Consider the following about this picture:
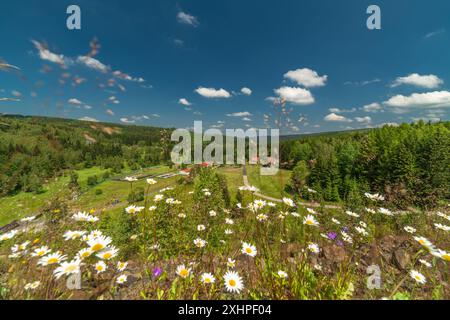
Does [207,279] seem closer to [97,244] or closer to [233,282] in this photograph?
[233,282]

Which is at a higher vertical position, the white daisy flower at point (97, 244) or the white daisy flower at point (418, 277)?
the white daisy flower at point (97, 244)

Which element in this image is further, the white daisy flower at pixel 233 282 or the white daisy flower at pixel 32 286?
the white daisy flower at pixel 233 282

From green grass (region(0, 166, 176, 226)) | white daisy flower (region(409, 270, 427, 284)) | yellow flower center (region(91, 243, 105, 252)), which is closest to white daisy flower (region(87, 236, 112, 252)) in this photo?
yellow flower center (region(91, 243, 105, 252))

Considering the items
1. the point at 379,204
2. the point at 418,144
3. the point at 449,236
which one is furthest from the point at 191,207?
the point at 418,144

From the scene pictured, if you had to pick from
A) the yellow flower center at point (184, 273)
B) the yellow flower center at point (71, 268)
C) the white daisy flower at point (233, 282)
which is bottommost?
the white daisy flower at point (233, 282)

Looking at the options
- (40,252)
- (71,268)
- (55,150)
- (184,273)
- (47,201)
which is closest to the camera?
(71,268)

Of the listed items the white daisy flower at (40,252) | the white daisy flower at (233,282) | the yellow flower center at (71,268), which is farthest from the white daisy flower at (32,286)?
the white daisy flower at (233,282)

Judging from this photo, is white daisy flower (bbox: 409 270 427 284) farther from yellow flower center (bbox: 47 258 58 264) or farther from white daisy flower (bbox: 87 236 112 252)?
yellow flower center (bbox: 47 258 58 264)

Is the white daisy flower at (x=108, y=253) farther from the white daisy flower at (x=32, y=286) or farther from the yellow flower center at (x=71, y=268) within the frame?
the white daisy flower at (x=32, y=286)

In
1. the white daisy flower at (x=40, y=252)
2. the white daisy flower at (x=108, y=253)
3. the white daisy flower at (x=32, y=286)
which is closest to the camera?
the white daisy flower at (x=108, y=253)

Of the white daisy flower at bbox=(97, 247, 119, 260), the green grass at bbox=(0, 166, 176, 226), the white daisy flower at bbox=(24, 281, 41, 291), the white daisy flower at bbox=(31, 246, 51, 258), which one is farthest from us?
the green grass at bbox=(0, 166, 176, 226)

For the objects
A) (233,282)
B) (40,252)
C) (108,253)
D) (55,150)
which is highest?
(55,150)

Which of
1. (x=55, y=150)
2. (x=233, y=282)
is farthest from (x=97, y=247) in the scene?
(x=55, y=150)
